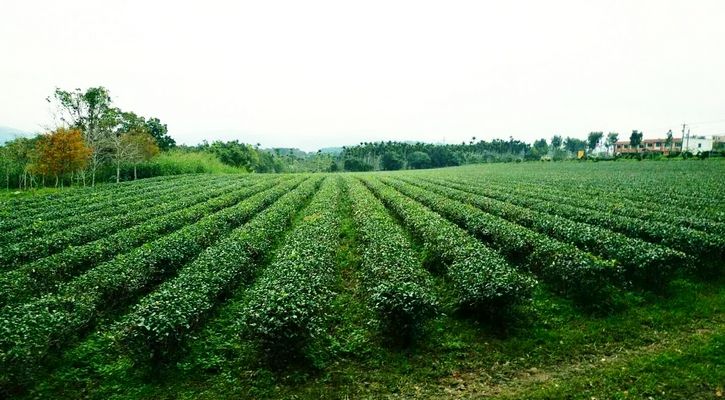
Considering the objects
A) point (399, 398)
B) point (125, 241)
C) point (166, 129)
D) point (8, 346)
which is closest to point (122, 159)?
point (166, 129)

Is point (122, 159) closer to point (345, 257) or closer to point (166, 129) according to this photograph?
point (166, 129)

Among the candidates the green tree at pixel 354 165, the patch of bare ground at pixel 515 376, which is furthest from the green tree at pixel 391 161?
the patch of bare ground at pixel 515 376

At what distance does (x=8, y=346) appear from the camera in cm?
691

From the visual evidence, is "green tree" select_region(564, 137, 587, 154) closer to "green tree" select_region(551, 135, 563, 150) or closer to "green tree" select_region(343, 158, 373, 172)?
"green tree" select_region(551, 135, 563, 150)

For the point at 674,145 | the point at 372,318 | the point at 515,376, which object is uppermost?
the point at 674,145

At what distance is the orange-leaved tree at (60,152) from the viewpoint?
40.3 metres

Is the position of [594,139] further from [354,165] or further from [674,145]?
[354,165]

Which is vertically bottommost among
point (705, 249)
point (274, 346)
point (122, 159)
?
point (274, 346)

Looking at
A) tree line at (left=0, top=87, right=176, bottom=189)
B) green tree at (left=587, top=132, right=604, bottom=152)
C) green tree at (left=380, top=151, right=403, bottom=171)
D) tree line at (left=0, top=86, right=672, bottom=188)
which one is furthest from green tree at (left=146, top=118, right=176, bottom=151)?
green tree at (left=587, top=132, right=604, bottom=152)

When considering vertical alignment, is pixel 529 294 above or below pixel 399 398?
above

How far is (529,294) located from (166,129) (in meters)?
95.1

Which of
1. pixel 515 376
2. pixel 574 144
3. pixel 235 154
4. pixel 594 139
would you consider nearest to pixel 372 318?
pixel 515 376

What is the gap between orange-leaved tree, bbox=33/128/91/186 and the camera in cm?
4028

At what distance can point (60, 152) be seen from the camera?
4031 centimetres
